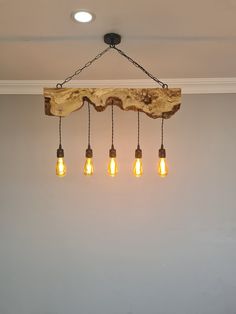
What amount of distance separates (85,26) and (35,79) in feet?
3.60

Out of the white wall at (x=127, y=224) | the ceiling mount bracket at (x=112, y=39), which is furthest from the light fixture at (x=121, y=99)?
the white wall at (x=127, y=224)

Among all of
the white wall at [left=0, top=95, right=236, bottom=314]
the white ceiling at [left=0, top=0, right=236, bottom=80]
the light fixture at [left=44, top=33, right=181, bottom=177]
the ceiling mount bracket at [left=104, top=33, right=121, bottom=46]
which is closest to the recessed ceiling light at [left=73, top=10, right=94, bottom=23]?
the white ceiling at [left=0, top=0, right=236, bottom=80]

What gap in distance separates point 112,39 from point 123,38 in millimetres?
69

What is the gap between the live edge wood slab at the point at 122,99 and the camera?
1.66 metres

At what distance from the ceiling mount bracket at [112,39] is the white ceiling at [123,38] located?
4 centimetres

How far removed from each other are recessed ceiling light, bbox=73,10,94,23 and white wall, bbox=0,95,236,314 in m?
1.23

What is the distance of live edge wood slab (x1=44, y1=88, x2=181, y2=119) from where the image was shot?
5.44 feet

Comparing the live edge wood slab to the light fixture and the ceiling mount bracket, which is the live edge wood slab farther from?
the ceiling mount bracket

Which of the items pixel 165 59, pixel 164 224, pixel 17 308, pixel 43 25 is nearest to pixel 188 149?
pixel 164 224

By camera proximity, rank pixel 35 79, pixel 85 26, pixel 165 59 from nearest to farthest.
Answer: pixel 85 26 → pixel 165 59 → pixel 35 79

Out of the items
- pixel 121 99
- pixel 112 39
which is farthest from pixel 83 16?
pixel 121 99

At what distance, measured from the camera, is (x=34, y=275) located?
275 centimetres

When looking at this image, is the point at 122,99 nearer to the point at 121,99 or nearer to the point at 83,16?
the point at 121,99

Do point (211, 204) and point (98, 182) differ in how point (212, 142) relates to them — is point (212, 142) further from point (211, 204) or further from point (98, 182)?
point (98, 182)
